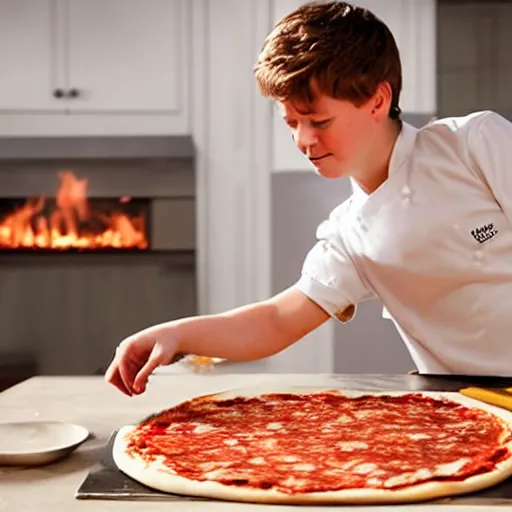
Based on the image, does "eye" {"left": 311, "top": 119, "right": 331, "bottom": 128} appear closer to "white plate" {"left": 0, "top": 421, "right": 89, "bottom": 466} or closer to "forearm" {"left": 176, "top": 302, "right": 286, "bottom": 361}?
"forearm" {"left": 176, "top": 302, "right": 286, "bottom": 361}

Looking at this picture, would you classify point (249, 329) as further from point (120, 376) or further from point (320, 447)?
point (320, 447)

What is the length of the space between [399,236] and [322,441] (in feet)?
1.86

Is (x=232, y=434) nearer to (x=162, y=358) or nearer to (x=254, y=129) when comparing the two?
(x=162, y=358)

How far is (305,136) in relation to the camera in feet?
4.24

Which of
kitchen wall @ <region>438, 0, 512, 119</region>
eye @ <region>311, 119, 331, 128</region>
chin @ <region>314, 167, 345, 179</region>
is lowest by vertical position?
chin @ <region>314, 167, 345, 179</region>

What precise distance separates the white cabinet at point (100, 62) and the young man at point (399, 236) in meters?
1.68

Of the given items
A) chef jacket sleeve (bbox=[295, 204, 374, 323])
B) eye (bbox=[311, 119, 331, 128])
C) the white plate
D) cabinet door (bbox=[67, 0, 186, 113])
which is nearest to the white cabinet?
cabinet door (bbox=[67, 0, 186, 113])

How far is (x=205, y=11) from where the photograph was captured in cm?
313

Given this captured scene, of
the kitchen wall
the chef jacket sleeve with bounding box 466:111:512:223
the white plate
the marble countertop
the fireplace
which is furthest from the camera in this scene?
the fireplace

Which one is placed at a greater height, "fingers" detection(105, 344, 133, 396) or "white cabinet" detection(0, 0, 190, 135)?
"white cabinet" detection(0, 0, 190, 135)

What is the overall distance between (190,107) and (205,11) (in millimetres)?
337

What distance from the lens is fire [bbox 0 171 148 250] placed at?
123 inches

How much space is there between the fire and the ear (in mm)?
1838

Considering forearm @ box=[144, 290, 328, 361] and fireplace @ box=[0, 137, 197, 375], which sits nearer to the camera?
forearm @ box=[144, 290, 328, 361]
